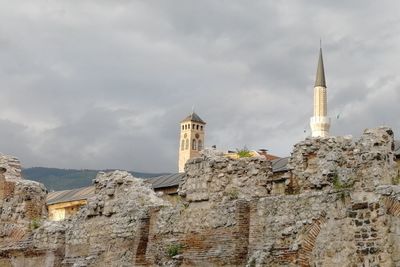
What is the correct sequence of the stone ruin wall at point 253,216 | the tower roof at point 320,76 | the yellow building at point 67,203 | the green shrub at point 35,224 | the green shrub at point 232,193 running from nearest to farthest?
the stone ruin wall at point 253,216
the green shrub at point 232,193
the green shrub at point 35,224
the yellow building at point 67,203
the tower roof at point 320,76

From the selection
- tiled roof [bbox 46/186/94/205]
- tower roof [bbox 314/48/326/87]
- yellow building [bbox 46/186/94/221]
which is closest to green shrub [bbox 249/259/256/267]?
yellow building [bbox 46/186/94/221]

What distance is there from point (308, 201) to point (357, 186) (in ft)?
3.15

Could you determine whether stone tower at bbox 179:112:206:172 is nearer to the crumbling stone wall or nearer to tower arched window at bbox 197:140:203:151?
tower arched window at bbox 197:140:203:151

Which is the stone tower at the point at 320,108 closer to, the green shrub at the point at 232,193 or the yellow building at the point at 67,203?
the yellow building at the point at 67,203

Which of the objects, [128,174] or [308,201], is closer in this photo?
[308,201]

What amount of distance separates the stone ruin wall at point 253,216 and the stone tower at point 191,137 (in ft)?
351

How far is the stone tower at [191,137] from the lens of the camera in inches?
5094

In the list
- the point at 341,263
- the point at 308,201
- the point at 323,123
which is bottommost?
the point at 341,263

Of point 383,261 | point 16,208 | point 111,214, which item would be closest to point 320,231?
point 383,261

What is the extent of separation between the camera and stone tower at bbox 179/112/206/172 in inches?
5094

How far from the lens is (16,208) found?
73.4 feet

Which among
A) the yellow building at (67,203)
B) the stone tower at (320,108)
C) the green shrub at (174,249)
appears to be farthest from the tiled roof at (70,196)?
the stone tower at (320,108)

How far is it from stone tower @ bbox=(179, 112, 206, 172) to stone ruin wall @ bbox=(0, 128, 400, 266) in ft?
351

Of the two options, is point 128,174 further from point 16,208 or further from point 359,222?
point 359,222
